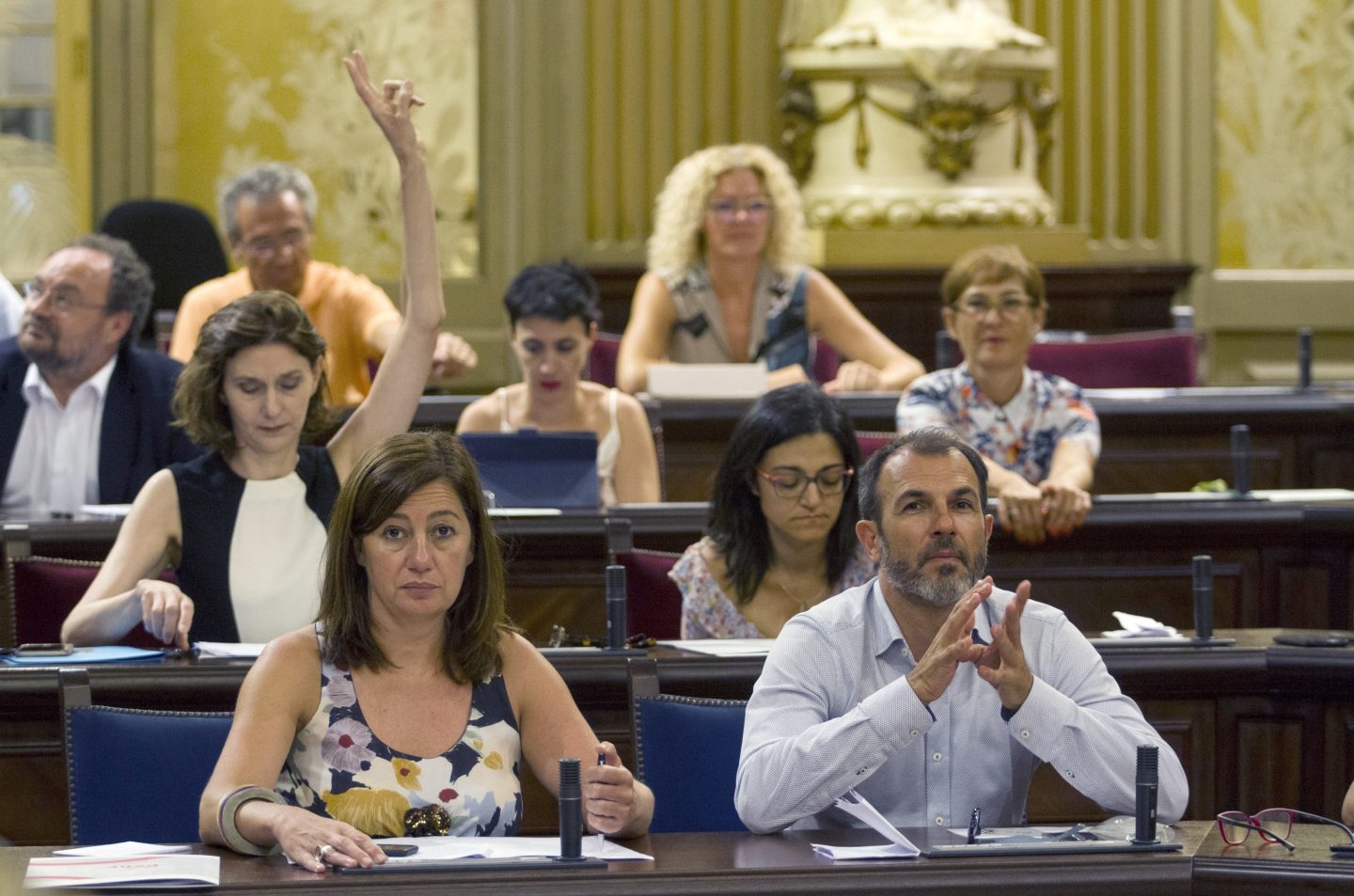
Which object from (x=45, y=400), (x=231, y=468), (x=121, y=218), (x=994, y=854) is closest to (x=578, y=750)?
(x=994, y=854)

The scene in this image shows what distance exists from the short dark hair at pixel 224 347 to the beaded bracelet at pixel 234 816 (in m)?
1.24

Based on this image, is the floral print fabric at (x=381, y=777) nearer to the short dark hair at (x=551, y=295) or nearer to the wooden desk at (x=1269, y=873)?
the wooden desk at (x=1269, y=873)

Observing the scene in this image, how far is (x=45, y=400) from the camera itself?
4.24m

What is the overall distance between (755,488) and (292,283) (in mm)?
2328

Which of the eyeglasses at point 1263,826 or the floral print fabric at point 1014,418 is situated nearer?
the eyeglasses at point 1263,826

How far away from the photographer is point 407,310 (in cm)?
331

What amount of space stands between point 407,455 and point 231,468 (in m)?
0.96

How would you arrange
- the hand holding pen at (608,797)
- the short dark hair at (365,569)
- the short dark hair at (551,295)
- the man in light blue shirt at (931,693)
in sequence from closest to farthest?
the hand holding pen at (608,797) < the man in light blue shirt at (931,693) < the short dark hair at (365,569) < the short dark hair at (551,295)

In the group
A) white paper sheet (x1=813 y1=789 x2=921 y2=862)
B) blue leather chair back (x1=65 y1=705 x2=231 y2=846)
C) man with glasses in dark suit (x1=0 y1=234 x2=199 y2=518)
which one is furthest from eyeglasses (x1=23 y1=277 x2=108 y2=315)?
white paper sheet (x1=813 y1=789 x2=921 y2=862)

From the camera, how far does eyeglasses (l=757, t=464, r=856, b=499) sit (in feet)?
10.4

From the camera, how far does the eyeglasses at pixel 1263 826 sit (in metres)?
2.03

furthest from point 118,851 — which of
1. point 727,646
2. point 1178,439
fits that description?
point 1178,439

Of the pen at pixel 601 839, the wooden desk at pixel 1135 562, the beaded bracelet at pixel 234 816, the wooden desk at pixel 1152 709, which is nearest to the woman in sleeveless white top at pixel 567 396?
the wooden desk at pixel 1135 562

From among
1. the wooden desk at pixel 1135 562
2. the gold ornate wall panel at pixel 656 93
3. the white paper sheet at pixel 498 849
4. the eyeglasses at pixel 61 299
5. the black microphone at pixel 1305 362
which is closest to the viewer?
the white paper sheet at pixel 498 849
